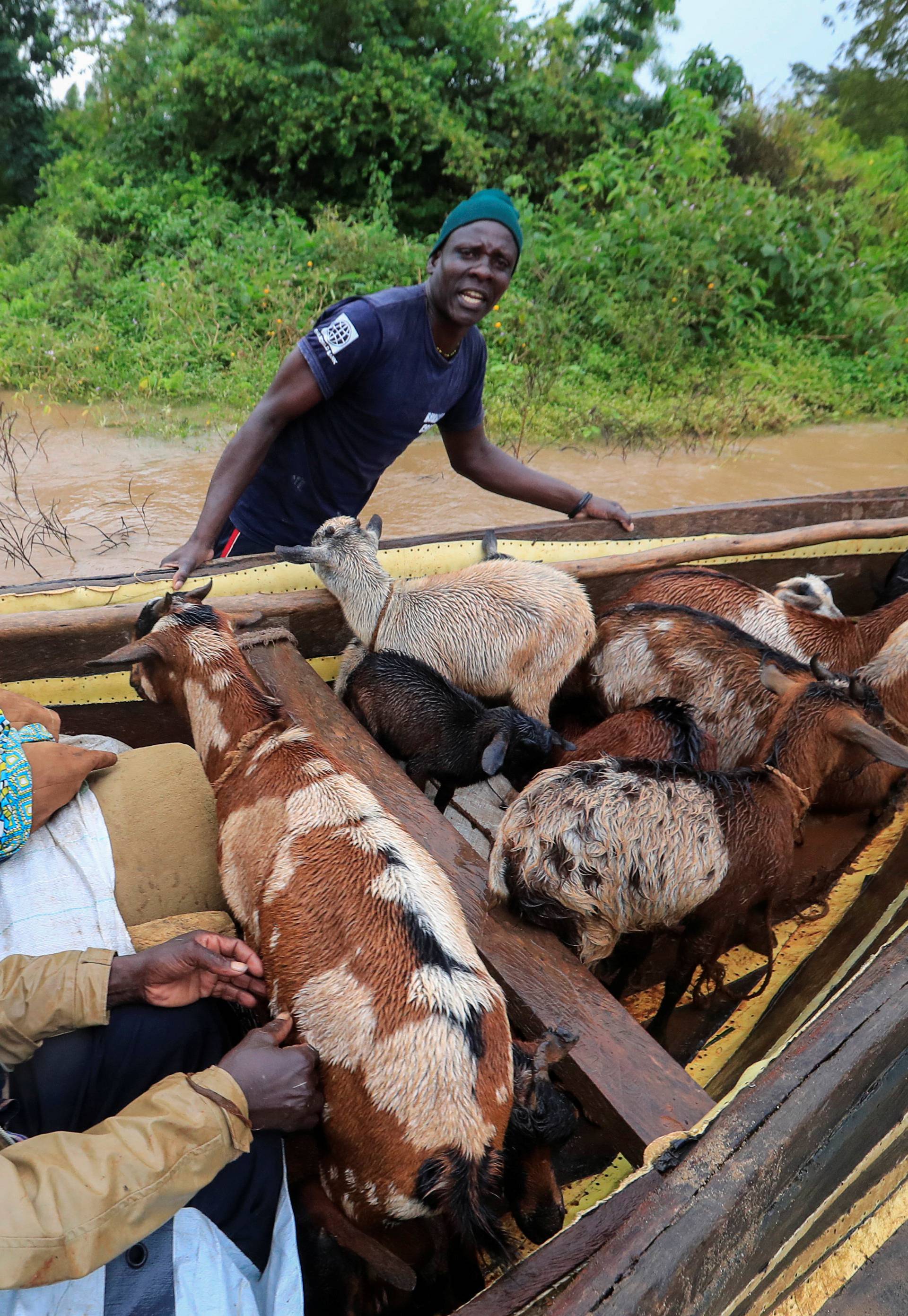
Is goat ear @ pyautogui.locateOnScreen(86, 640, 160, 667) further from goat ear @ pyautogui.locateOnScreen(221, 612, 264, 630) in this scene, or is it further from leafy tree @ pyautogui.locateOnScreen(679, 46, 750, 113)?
leafy tree @ pyautogui.locateOnScreen(679, 46, 750, 113)

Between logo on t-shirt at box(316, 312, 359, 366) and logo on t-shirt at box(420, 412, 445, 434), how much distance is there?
1.68 ft

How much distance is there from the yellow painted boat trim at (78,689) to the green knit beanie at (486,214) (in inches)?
79.9

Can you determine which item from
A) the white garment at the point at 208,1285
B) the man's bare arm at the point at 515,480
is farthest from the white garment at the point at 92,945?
the man's bare arm at the point at 515,480

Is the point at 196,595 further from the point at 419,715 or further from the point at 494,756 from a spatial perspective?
the point at 494,756

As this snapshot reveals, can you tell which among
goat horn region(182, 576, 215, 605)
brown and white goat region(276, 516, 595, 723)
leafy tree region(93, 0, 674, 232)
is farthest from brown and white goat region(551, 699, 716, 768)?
leafy tree region(93, 0, 674, 232)

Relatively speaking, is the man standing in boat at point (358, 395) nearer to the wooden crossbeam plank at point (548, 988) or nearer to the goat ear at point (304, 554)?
the goat ear at point (304, 554)

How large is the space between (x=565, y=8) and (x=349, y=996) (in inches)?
633

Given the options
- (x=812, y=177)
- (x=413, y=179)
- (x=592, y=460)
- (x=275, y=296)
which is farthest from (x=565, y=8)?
(x=592, y=460)

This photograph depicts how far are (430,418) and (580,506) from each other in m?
0.96

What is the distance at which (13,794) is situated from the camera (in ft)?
6.71

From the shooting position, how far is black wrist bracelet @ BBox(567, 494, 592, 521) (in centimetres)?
424

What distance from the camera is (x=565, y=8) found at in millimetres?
13594

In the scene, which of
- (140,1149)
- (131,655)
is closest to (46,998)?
(140,1149)

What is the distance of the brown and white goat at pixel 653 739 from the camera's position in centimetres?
296
